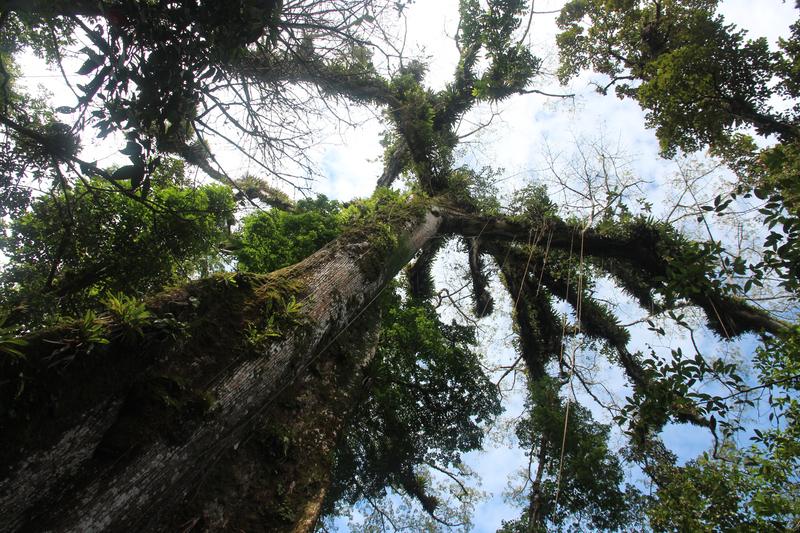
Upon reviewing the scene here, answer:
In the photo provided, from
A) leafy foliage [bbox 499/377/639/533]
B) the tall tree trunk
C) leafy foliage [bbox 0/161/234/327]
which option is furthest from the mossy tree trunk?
leafy foliage [bbox 499/377/639/533]

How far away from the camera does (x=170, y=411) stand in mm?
2404

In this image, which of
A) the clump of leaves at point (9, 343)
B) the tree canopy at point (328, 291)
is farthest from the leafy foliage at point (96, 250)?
the clump of leaves at point (9, 343)

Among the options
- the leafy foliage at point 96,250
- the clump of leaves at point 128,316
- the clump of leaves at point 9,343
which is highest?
the leafy foliage at point 96,250

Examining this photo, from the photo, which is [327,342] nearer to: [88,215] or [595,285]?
[88,215]

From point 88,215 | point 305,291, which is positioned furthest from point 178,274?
point 305,291

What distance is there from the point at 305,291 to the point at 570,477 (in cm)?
541

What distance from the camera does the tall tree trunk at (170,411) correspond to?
1.93m

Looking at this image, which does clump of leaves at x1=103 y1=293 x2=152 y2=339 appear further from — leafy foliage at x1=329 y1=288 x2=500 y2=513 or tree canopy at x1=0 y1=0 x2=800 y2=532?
leafy foliage at x1=329 y1=288 x2=500 y2=513

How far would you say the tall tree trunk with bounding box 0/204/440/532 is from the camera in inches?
76.0

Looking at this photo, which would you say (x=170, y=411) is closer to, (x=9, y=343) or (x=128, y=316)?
(x=128, y=316)

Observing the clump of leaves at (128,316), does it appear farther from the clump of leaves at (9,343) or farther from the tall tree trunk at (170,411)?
the clump of leaves at (9,343)

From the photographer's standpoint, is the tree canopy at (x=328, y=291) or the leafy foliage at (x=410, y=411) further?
the leafy foliage at (x=410, y=411)

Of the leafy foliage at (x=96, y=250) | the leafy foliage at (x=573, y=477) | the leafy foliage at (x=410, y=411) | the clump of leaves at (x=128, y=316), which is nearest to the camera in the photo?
the clump of leaves at (x=128, y=316)

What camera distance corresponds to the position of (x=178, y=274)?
18.2 feet
